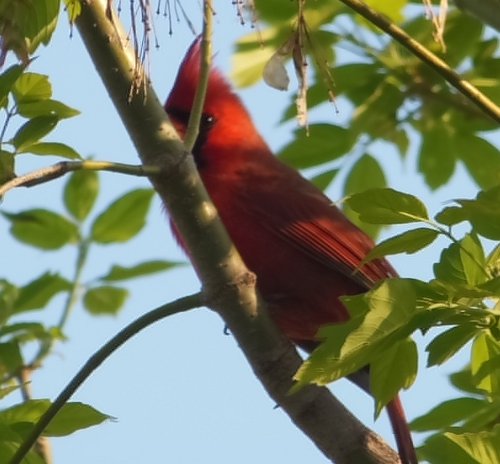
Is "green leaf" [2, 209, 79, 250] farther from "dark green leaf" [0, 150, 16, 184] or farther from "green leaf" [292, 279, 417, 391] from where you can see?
"green leaf" [292, 279, 417, 391]

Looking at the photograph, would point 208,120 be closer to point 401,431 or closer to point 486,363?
point 401,431

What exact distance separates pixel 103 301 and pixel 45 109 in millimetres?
1328

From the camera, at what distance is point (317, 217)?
11.1 ft

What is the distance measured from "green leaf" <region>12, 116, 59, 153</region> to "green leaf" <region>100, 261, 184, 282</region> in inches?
51.3

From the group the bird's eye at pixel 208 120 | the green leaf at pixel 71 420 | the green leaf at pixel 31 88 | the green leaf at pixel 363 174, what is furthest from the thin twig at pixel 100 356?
the bird's eye at pixel 208 120

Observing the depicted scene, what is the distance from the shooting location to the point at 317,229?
3.32 metres

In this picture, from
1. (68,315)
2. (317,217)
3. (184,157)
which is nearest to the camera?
(184,157)

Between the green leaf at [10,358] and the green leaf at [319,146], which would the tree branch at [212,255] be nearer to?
the green leaf at [10,358]

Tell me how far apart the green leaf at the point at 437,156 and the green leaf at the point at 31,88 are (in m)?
1.30

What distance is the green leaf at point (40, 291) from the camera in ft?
9.57

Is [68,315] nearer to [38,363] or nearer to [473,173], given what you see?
[38,363]

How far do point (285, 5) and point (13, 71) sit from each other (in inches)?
45.9

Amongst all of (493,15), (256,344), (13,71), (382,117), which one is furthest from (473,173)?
(13,71)

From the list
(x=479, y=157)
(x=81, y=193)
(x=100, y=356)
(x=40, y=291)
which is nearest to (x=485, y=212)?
(x=100, y=356)
